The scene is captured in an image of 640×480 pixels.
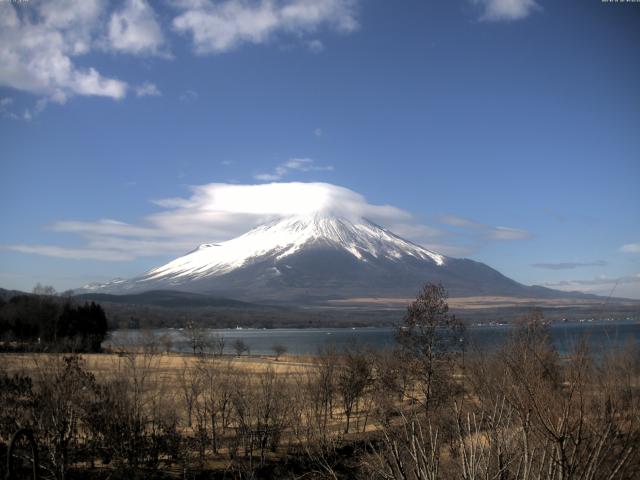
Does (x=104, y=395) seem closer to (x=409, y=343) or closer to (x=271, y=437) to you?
(x=271, y=437)

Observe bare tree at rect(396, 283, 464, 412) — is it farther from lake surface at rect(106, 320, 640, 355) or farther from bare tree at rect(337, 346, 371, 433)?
bare tree at rect(337, 346, 371, 433)

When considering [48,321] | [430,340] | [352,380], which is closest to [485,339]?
[352,380]

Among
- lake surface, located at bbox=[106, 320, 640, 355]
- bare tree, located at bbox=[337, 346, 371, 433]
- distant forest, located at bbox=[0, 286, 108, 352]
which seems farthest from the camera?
distant forest, located at bbox=[0, 286, 108, 352]

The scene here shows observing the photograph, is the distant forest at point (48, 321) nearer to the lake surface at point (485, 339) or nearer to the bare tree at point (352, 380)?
the lake surface at point (485, 339)

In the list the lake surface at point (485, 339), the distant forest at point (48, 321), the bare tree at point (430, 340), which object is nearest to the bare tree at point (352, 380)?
the lake surface at point (485, 339)

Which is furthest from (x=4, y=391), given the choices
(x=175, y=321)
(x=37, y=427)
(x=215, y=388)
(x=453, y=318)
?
(x=175, y=321)

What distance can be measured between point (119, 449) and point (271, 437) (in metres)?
8.70

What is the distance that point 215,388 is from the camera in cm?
2516

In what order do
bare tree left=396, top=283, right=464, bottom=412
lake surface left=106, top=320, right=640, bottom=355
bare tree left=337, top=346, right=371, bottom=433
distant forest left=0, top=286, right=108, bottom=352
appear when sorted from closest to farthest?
lake surface left=106, top=320, right=640, bottom=355
bare tree left=396, top=283, right=464, bottom=412
bare tree left=337, top=346, right=371, bottom=433
distant forest left=0, top=286, right=108, bottom=352

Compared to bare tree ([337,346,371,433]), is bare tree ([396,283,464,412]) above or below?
above

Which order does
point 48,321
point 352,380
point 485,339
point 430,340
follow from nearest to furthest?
→ point 430,340, point 352,380, point 485,339, point 48,321

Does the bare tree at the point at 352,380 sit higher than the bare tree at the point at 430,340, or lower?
lower

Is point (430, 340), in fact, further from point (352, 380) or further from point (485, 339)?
point (485, 339)

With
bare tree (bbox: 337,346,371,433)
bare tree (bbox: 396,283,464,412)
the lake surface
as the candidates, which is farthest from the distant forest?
bare tree (bbox: 396,283,464,412)
